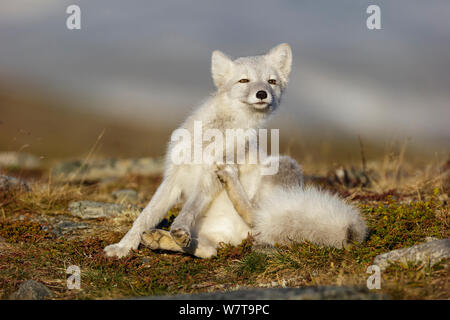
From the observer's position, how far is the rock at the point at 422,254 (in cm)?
317

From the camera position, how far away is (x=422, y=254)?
10.6 ft

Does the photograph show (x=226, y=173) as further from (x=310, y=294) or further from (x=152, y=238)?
(x=310, y=294)

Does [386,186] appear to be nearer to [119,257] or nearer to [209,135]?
[209,135]

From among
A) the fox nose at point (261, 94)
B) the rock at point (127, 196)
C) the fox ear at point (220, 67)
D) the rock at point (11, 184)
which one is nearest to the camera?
the fox nose at point (261, 94)

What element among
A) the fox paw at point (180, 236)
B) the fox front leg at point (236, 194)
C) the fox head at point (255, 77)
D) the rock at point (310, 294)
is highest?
the fox head at point (255, 77)

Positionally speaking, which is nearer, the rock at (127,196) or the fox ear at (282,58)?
the fox ear at (282,58)

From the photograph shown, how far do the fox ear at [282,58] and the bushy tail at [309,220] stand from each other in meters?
1.74

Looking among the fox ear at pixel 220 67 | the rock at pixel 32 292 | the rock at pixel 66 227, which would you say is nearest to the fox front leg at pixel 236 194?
the fox ear at pixel 220 67

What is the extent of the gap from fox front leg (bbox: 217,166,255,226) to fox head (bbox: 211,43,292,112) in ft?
2.63

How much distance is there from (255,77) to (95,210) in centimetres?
320

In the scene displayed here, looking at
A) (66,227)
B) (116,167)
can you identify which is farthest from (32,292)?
(116,167)

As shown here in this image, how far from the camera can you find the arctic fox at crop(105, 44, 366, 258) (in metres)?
3.98

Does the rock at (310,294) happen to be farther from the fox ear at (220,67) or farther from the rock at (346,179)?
the rock at (346,179)
